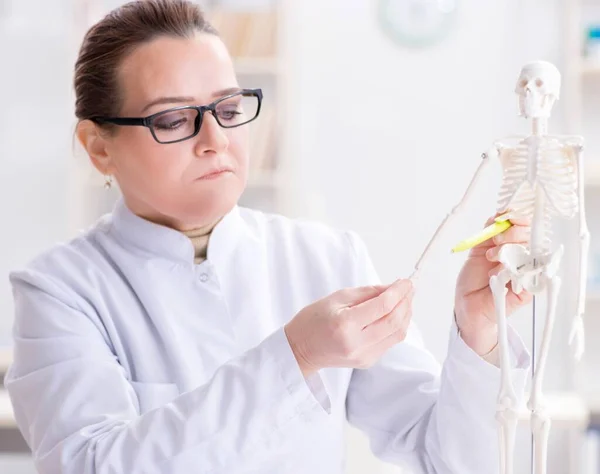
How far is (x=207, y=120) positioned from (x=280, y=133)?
2065mm

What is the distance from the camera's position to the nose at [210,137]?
1.26 metres

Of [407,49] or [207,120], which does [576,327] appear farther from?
[407,49]

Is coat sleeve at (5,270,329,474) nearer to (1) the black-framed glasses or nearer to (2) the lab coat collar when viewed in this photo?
(2) the lab coat collar

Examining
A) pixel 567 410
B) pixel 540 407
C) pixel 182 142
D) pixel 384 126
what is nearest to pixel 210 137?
pixel 182 142

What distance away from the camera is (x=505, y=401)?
1.00 m

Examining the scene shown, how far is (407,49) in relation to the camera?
363 centimetres

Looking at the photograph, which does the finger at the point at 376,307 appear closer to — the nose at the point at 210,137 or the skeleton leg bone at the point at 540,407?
the skeleton leg bone at the point at 540,407

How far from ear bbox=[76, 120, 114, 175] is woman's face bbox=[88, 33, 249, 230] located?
72 millimetres

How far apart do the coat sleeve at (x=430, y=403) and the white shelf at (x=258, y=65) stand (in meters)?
1.91

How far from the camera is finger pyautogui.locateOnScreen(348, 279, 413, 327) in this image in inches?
39.3

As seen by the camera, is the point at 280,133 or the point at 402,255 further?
the point at 402,255

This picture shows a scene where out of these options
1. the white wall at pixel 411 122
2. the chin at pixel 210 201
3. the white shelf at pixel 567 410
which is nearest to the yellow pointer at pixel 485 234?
the chin at pixel 210 201

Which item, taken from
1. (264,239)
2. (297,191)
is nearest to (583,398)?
(297,191)

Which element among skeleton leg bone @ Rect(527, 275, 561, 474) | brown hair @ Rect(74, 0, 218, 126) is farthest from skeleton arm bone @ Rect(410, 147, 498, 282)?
brown hair @ Rect(74, 0, 218, 126)
